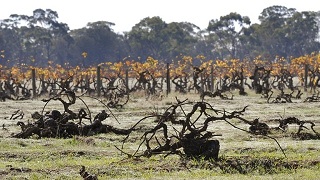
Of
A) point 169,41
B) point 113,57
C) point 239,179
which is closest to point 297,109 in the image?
point 239,179

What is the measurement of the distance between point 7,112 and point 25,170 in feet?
40.7

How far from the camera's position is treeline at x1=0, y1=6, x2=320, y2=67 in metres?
83.4

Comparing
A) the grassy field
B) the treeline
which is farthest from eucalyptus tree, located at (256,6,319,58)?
the grassy field

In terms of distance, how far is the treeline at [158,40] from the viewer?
83.4 m

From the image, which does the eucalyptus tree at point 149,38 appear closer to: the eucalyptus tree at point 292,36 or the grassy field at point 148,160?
the eucalyptus tree at point 292,36

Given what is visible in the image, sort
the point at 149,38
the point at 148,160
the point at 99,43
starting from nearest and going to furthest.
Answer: the point at 148,160
the point at 149,38
the point at 99,43

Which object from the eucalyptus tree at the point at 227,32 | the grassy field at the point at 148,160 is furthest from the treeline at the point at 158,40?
the grassy field at the point at 148,160

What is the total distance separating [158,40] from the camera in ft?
271

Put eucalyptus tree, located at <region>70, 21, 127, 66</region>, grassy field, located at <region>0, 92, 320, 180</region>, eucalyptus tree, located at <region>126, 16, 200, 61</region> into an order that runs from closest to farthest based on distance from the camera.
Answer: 1. grassy field, located at <region>0, 92, 320, 180</region>
2. eucalyptus tree, located at <region>126, 16, 200, 61</region>
3. eucalyptus tree, located at <region>70, 21, 127, 66</region>

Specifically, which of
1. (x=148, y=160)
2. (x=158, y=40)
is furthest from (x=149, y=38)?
(x=148, y=160)

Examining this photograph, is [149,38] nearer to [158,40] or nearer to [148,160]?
[158,40]

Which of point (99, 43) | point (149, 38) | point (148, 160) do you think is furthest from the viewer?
point (99, 43)

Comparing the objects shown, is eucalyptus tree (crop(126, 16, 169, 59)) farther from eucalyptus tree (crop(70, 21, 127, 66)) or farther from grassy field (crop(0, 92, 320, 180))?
grassy field (crop(0, 92, 320, 180))

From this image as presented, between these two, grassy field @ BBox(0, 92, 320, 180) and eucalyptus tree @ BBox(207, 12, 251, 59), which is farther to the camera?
eucalyptus tree @ BBox(207, 12, 251, 59)
